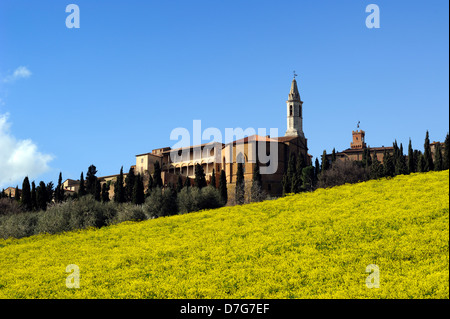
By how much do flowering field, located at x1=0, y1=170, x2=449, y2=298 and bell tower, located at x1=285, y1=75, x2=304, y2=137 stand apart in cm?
8775

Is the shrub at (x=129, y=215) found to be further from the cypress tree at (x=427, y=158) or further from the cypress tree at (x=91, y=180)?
the cypress tree at (x=427, y=158)

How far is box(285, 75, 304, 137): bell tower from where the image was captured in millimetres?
129750

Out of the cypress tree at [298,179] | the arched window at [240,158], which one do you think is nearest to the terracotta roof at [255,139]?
the arched window at [240,158]

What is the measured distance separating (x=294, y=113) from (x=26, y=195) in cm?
7074

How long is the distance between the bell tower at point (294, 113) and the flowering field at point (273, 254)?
8775cm

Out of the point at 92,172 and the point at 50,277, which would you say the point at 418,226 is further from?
the point at 92,172

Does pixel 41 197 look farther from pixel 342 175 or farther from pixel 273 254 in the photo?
pixel 273 254

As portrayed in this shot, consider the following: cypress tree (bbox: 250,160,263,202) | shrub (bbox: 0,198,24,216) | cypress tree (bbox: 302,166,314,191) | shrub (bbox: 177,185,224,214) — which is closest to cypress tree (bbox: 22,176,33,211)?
shrub (bbox: 0,198,24,216)

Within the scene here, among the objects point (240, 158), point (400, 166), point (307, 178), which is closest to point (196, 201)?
point (307, 178)

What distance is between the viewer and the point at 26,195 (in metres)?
86.1

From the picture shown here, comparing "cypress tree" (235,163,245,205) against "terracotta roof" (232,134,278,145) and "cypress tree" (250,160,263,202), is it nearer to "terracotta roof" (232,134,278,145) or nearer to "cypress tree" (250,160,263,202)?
"cypress tree" (250,160,263,202)

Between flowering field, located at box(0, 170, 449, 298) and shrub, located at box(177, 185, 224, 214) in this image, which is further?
shrub, located at box(177, 185, 224, 214)

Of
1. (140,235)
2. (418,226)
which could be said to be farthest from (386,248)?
(140,235)
